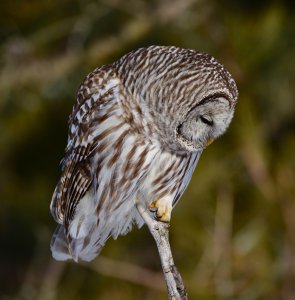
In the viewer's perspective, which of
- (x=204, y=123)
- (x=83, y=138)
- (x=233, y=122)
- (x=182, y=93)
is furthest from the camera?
(x=233, y=122)

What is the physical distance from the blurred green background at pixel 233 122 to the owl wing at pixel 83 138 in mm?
3479

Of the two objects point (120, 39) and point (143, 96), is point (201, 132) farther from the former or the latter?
point (120, 39)

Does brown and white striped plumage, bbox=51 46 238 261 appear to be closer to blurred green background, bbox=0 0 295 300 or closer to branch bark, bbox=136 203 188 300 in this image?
branch bark, bbox=136 203 188 300

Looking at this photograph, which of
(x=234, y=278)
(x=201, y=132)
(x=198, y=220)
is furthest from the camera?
(x=198, y=220)

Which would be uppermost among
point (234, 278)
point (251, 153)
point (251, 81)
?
point (251, 81)

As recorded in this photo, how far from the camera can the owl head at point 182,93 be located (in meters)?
4.98

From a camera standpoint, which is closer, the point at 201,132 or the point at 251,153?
the point at 201,132

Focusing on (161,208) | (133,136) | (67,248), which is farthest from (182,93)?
(67,248)

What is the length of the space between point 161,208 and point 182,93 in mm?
816

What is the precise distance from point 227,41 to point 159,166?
4.34 m

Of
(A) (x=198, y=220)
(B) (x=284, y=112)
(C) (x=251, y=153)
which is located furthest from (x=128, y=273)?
(B) (x=284, y=112)

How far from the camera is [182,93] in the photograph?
16.6ft

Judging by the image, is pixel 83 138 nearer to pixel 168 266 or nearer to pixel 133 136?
pixel 133 136

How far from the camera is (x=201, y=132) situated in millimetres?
5211
